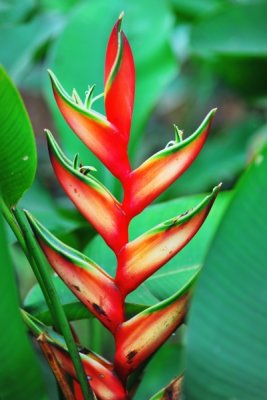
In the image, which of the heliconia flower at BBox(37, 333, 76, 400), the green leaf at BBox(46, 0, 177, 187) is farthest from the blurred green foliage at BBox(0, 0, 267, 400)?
the heliconia flower at BBox(37, 333, 76, 400)

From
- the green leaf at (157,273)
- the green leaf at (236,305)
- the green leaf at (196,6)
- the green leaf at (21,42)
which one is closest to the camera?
the green leaf at (236,305)

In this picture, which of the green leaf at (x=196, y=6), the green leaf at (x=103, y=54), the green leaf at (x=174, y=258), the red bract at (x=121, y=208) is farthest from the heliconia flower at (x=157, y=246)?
the green leaf at (x=196, y=6)

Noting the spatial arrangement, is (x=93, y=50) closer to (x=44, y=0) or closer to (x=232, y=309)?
(x=44, y=0)

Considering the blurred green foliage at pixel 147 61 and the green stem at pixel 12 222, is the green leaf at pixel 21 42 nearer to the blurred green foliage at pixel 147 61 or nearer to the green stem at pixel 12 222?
the blurred green foliage at pixel 147 61

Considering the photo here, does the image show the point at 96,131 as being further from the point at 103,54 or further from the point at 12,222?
the point at 103,54

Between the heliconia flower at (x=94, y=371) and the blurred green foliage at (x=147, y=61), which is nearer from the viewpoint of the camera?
the heliconia flower at (x=94, y=371)
